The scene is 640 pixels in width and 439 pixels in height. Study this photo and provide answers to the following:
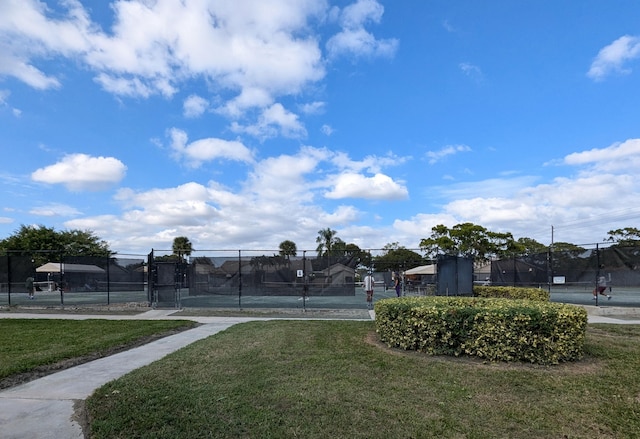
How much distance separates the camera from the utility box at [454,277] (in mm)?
16328

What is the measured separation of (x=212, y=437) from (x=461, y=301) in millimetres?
6203

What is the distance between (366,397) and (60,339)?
7.72 metres

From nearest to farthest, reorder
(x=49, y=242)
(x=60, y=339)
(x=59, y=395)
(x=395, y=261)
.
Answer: (x=59, y=395)
(x=60, y=339)
(x=395, y=261)
(x=49, y=242)

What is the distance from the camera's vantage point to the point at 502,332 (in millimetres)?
6445

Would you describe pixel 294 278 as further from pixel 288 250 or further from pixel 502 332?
pixel 502 332

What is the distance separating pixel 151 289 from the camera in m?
16.6

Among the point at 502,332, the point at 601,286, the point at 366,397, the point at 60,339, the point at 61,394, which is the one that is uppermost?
the point at 502,332

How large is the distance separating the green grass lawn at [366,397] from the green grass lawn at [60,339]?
1913 mm

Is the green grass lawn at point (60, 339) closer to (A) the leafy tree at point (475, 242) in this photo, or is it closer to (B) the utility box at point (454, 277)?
(B) the utility box at point (454, 277)

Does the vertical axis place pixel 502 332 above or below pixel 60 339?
above

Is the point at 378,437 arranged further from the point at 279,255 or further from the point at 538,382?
the point at 279,255

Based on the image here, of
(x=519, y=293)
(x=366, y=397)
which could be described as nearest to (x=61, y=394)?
(x=366, y=397)

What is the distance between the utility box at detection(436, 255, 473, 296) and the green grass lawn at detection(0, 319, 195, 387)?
9368 millimetres

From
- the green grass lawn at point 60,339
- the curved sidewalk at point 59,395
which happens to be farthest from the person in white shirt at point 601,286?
the curved sidewalk at point 59,395
